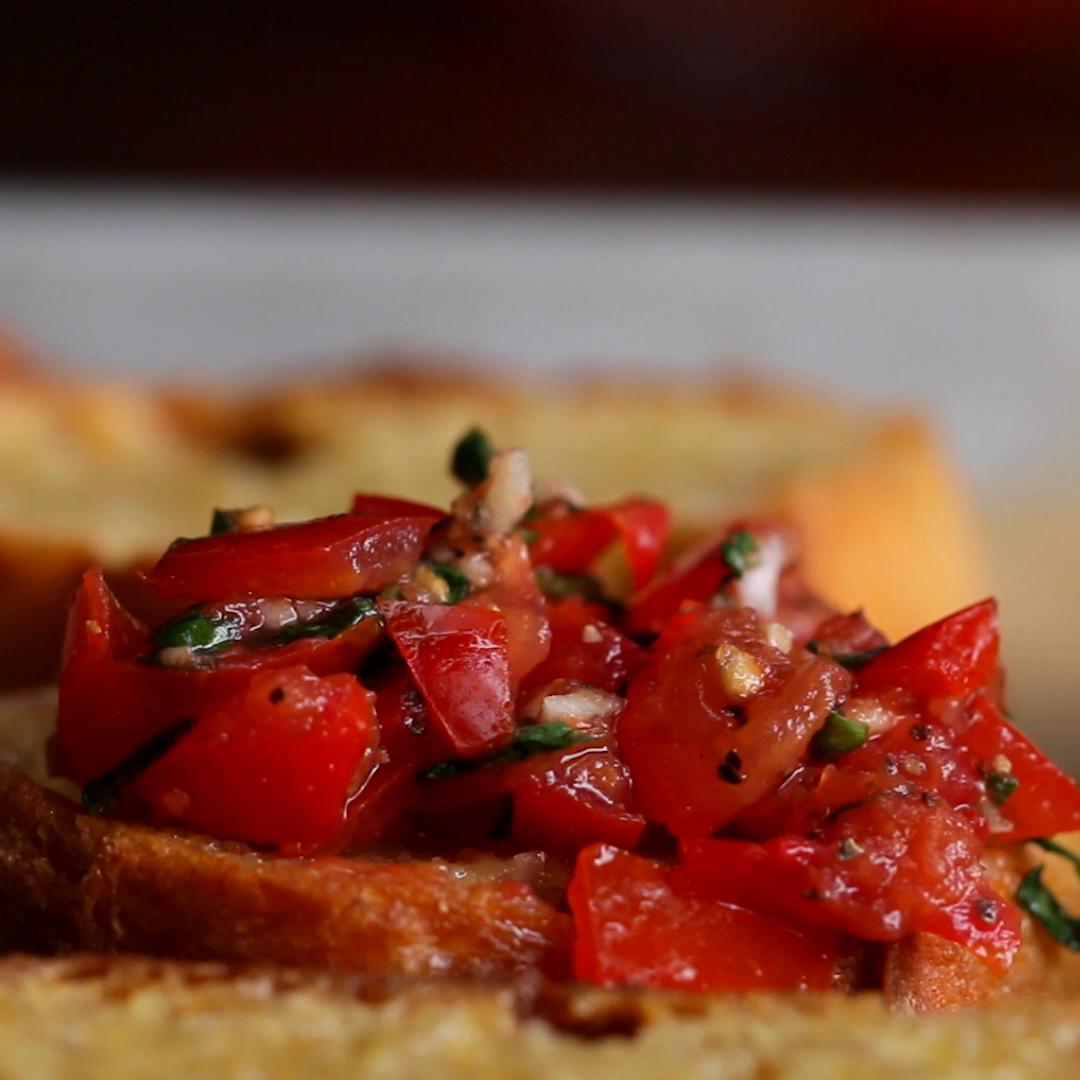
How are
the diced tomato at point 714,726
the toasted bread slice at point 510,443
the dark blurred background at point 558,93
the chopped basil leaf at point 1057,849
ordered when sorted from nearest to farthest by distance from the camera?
the diced tomato at point 714,726
the chopped basil leaf at point 1057,849
the toasted bread slice at point 510,443
the dark blurred background at point 558,93

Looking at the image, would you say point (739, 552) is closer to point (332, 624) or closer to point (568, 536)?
point (568, 536)

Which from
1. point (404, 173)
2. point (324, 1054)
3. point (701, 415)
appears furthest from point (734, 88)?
point (324, 1054)

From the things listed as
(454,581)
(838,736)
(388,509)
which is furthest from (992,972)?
(388,509)

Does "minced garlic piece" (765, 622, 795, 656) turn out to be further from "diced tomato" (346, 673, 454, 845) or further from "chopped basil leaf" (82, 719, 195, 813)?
"chopped basil leaf" (82, 719, 195, 813)

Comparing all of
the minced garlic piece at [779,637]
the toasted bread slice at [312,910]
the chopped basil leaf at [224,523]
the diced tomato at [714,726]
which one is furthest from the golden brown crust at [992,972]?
the chopped basil leaf at [224,523]

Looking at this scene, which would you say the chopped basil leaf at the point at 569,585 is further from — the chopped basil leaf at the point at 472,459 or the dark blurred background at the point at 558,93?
the dark blurred background at the point at 558,93

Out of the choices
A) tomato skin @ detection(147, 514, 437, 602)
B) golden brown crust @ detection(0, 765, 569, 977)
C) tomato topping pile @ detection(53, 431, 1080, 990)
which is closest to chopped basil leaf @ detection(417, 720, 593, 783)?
tomato topping pile @ detection(53, 431, 1080, 990)

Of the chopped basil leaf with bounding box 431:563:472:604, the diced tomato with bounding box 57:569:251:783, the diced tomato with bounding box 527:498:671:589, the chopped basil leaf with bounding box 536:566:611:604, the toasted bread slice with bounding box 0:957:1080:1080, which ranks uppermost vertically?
the diced tomato with bounding box 527:498:671:589
